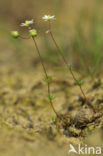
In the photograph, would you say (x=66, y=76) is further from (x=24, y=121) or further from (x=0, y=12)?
(x=0, y=12)

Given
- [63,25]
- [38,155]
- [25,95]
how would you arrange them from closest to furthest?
[38,155] → [25,95] → [63,25]

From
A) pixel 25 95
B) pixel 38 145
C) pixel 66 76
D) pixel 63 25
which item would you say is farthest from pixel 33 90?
pixel 63 25

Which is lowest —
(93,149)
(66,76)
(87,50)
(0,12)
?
(93,149)

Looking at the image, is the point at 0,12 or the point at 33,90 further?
the point at 0,12

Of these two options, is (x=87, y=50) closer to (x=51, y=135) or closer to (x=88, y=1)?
(x=51, y=135)

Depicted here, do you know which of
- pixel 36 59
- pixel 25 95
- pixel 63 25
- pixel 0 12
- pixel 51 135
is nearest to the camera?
pixel 51 135

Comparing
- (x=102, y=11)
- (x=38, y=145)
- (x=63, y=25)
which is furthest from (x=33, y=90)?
(x=102, y=11)

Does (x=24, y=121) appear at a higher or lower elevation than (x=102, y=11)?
lower
